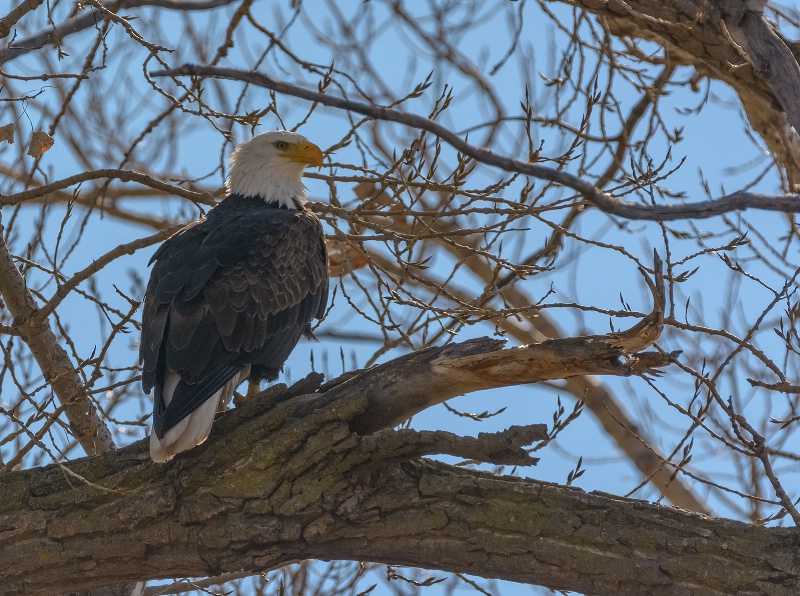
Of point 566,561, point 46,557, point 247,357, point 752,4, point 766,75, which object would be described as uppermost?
point 752,4

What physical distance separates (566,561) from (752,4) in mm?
3450

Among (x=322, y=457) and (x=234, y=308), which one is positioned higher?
(x=234, y=308)

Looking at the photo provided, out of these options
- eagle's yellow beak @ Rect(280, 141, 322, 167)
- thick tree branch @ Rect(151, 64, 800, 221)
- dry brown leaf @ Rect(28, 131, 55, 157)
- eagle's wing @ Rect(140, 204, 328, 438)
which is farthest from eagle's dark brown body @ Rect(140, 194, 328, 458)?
thick tree branch @ Rect(151, 64, 800, 221)

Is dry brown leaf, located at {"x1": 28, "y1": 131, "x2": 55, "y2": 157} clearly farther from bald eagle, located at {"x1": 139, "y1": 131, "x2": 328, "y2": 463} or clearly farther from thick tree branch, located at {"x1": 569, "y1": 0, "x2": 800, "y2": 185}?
thick tree branch, located at {"x1": 569, "y1": 0, "x2": 800, "y2": 185}

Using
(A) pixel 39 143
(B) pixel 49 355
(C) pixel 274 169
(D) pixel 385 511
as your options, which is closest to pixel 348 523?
(D) pixel 385 511

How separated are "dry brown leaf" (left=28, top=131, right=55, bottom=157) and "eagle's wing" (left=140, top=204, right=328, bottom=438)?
0.83 m

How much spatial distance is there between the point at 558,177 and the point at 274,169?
405 centimetres

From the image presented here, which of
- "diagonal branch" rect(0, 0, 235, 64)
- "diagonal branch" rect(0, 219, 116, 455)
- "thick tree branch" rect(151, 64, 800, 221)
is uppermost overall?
"diagonal branch" rect(0, 0, 235, 64)

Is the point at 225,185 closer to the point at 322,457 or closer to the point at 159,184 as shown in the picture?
the point at 159,184

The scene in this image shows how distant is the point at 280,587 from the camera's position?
5.18 metres

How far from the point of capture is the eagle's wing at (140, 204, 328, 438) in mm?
4730

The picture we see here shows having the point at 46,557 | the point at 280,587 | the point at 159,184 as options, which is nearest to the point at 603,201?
the point at 46,557

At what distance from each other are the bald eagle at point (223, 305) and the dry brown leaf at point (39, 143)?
0.83m

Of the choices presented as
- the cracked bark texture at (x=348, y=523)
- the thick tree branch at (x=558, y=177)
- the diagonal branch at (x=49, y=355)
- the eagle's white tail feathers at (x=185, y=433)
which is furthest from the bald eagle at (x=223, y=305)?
the thick tree branch at (x=558, y=177)
